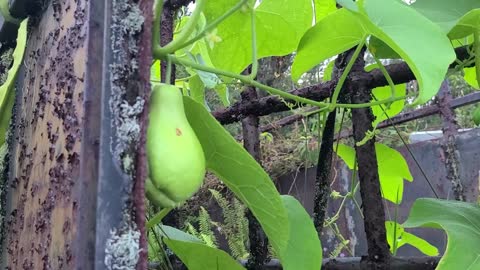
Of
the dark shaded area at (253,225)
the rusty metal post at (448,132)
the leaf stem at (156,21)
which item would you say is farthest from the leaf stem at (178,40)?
the rusty metal post at (448,132)

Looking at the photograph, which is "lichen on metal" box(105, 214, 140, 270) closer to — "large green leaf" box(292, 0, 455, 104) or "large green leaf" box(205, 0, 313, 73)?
"large green leaf" box(292, 0, 455, 104)

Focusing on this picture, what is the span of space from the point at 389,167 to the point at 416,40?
0.47 m

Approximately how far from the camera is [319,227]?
2.14 ft

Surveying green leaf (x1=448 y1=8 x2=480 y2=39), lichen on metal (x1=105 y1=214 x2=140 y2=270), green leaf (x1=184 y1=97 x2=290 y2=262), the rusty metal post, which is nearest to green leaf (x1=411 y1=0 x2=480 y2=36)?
green leaf (x1=448 y1=8 x2=480 y2=39)

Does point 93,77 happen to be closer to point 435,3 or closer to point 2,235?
point 2,235

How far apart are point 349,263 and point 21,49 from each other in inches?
15.2

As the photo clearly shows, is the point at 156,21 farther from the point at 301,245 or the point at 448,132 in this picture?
the point at 448,132

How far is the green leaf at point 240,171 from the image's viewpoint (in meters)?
0.32

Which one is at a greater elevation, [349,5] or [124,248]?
[349,5]

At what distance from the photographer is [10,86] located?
1.16 feet

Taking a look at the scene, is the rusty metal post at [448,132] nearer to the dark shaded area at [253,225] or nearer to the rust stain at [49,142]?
the dark shaded area at [253,225]

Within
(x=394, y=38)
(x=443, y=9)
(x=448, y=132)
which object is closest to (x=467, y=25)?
(x=443, y=9)

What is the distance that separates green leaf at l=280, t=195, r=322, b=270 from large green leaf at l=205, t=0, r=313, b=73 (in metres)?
0.19

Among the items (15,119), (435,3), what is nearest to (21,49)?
(15,119)
